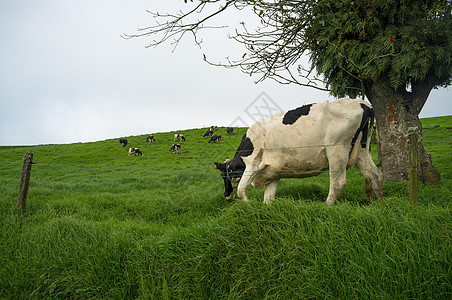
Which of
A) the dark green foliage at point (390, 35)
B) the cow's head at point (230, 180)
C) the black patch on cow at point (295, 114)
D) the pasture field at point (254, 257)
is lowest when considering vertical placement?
the pasture field at point (254, 257)

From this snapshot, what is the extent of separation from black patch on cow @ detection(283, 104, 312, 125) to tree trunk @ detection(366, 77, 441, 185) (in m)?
2.88

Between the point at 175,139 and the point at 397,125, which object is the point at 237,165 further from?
the point at 175,139

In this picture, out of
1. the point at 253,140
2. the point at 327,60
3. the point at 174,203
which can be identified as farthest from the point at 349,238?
the point at 327,60

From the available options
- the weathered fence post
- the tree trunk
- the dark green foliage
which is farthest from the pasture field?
the dark green foliage

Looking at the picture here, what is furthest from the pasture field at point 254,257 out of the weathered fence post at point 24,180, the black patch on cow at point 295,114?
the black patch on cow at point 295,114

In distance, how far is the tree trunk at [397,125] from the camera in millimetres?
6430

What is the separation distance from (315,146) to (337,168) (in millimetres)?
556

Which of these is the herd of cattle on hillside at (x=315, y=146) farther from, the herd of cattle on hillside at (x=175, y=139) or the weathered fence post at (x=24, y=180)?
the herd of cattle on hillside at (x=175, y=139)

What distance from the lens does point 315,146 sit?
4.78 m

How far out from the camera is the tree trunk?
6430 millimetres

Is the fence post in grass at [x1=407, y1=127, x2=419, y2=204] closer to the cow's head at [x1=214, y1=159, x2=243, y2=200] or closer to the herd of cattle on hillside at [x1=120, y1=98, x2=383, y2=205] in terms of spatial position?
the herd of cattle on hillside at [x1=120, y1=98, x2=383, y2=205]

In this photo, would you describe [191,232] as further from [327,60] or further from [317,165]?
[327,60]

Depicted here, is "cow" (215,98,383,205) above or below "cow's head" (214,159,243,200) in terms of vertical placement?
above

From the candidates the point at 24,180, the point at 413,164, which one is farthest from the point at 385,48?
the point at 24,180
